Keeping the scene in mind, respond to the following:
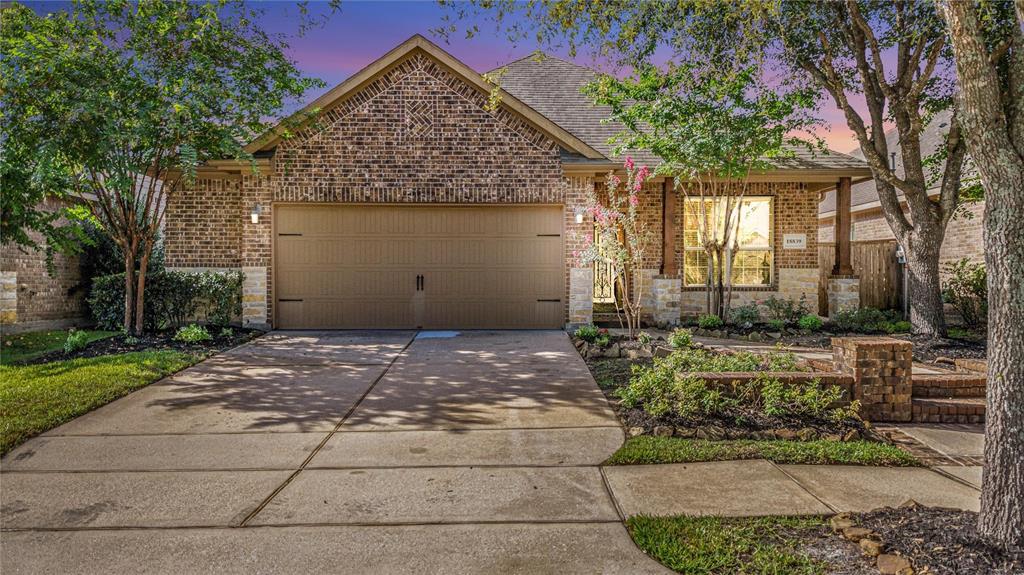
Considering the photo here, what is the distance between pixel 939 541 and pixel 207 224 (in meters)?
12.0

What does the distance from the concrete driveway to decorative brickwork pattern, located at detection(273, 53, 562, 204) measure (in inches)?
198

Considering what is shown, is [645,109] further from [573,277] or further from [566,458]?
[566,458]

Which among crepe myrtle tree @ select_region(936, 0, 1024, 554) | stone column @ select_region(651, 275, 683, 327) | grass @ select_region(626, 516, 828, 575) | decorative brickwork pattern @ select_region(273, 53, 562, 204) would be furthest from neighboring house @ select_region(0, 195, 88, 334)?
crepe myrtle tree @ select_region(936, 0, 1024, 554)

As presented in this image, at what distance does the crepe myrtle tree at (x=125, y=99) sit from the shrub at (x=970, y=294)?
1248 cm

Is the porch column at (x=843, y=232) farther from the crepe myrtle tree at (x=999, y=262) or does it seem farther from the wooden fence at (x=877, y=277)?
the crepe myrtle tree at (x=999, y=262)

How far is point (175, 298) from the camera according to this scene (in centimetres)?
1084

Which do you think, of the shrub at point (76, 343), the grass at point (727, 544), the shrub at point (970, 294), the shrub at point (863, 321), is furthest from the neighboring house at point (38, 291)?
the shrub at point (970, 294)

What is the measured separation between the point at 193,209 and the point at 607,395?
30.8 ft

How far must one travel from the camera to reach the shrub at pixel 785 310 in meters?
12.0

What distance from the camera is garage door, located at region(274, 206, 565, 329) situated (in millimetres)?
11195

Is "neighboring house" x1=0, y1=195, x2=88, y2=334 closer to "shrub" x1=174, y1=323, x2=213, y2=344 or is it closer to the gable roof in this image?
"shrub" x1=174, y1=323, x2=213, y2=344

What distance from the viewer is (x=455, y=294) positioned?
1129 centimetres

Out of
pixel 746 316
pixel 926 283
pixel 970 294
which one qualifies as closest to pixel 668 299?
pixel 746 316

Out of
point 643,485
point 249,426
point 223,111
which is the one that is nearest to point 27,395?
point 249,426
